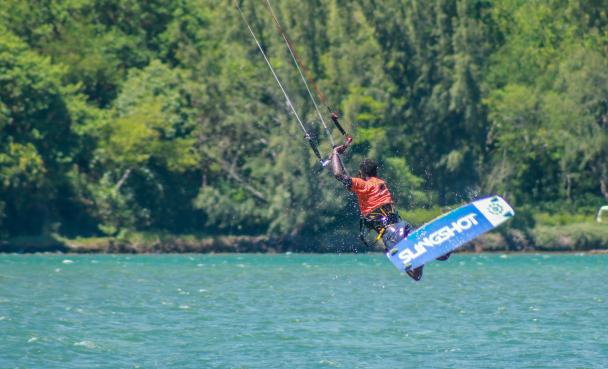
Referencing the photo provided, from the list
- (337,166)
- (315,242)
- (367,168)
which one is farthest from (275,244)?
(337,166)

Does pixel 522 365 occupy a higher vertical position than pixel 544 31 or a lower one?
lower

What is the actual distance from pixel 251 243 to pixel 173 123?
7.07 meters

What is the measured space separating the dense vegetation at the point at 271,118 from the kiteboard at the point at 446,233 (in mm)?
39416

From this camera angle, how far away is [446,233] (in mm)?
24469

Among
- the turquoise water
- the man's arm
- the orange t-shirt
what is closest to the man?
the orange t-shirt

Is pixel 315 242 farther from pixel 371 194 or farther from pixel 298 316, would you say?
pixel 371 194

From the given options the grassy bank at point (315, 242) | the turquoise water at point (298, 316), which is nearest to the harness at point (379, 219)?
the turquoise water at point (298, 316)

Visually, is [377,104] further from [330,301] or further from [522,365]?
[522,365]

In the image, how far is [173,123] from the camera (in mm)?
69688

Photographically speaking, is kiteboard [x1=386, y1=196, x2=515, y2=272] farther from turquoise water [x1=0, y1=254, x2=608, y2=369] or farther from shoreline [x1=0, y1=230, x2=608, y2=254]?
shoreline [x1=0, y1=230, x2=608, y2=254]

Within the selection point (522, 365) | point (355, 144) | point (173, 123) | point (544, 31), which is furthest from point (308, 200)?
point (522, 365)

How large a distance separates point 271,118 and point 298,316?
34.5 m

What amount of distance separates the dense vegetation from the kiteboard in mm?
39416

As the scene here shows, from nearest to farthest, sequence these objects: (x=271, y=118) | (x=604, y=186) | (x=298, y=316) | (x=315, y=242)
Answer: (x=298, y=316) → (x=315, y=242) → (x=271, y=118) → (x=604, y=186)
